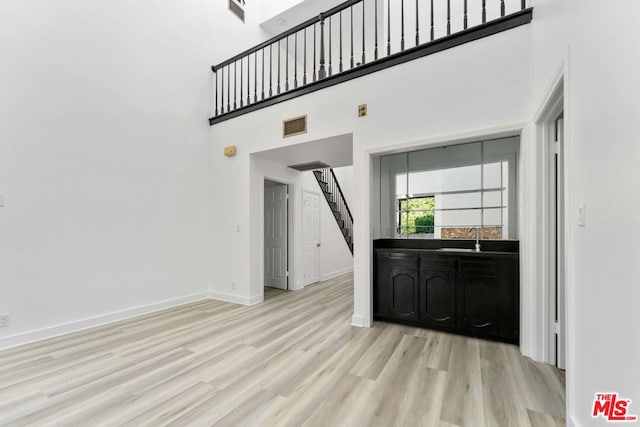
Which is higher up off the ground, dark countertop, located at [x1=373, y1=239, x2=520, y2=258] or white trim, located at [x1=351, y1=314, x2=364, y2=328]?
dark countertop, located at [x1=373, y1=239, x2=520, y2=258]

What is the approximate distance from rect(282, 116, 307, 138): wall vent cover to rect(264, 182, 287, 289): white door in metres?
1.65

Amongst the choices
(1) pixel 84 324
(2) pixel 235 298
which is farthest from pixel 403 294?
(1) pixel 84 324

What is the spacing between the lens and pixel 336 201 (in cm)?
757

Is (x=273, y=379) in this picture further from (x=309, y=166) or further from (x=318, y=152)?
(x=309, y=166)

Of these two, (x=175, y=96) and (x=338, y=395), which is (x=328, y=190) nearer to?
(x=175, y=96)

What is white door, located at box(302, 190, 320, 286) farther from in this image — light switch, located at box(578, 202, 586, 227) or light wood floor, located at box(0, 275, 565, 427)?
light switch, located at box(578, 202, 586, 227)

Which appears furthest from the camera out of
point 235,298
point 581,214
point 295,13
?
point 295,13

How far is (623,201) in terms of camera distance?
3.77 feet

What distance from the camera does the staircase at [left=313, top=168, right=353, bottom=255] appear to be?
702cm

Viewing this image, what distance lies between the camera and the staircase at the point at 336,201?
23.0 feet

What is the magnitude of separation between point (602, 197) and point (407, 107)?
7.34ft

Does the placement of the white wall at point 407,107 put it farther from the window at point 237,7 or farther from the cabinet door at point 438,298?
the window at point 237,7

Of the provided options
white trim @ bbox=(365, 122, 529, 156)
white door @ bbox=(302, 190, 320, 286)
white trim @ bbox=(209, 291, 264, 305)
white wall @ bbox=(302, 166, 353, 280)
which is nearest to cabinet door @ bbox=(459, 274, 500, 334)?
white trim @ bbox=(365, 122, 529, 156)
